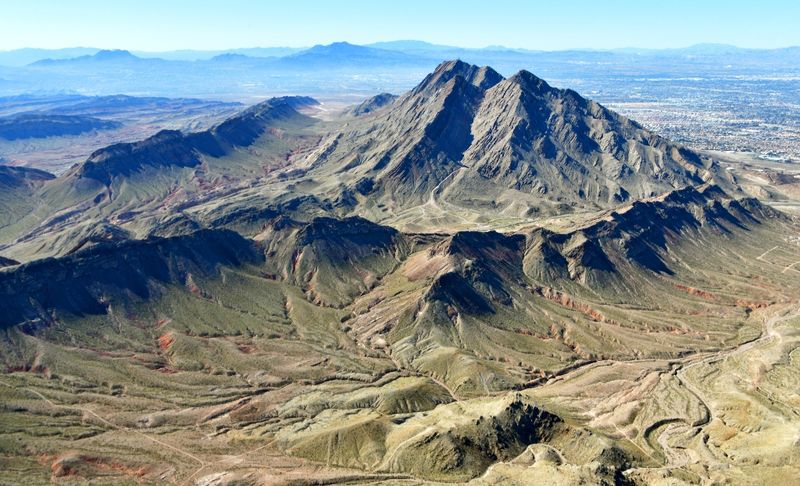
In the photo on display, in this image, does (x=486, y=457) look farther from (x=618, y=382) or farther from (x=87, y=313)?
(x=87, y=313)

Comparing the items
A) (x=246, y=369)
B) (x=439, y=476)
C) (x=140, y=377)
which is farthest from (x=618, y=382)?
(x=140, y=377)

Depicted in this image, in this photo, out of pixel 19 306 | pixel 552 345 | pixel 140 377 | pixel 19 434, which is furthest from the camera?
pixel 552 345

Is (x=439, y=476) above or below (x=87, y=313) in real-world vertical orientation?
below

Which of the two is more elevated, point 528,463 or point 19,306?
point 19,306

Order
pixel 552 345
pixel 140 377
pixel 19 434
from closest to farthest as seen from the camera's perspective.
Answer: pixel 19 434 → pixel 140 377 → pixel 552 345

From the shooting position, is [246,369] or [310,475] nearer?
[310,475]

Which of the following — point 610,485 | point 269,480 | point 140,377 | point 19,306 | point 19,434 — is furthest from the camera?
point 19,306

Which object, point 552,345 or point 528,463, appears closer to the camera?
point 528,463

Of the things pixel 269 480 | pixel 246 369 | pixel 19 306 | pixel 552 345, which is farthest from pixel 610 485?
pixel 19 306

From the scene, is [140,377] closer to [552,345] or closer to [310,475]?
[310,475]
